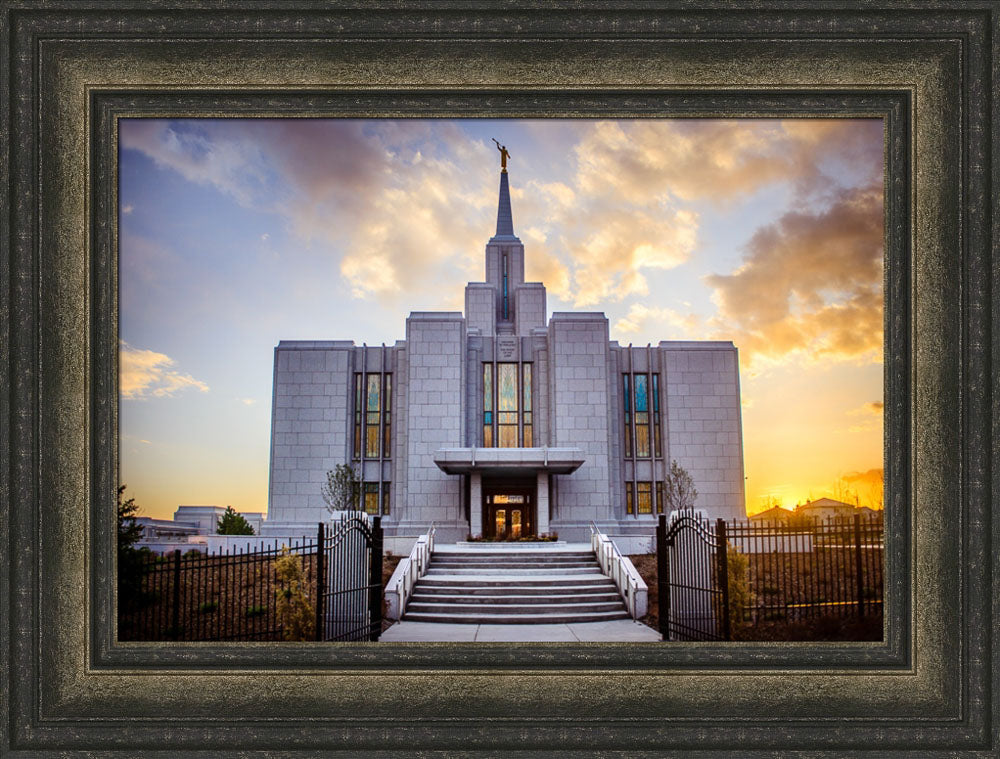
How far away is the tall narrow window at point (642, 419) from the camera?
996 inches

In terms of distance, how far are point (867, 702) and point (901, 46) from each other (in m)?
5.68

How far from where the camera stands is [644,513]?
25031 millimetres

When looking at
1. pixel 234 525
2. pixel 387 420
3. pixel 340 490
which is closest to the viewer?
pixel 234 525

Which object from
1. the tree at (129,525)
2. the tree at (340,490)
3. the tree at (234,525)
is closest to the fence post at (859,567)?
the tree at (129,525)

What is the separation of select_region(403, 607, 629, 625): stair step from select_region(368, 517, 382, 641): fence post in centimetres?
221

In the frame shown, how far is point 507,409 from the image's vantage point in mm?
25594

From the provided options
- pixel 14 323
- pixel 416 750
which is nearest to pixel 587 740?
pixel 416 750

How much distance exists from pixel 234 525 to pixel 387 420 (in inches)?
231

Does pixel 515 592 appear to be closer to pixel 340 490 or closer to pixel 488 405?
pixel 340 490

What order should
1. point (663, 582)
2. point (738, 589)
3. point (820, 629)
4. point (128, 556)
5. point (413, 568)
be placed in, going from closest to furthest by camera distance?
point (820, 629) → point (128, 556) → point (738, 589) → point (663, 582) → point (413, 568)

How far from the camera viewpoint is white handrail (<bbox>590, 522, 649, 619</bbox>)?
13.3 metres

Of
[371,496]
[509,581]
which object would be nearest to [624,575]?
[509,581]

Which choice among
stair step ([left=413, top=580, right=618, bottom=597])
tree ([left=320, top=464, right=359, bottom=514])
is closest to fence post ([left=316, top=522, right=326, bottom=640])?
stair step ([left=413, top=580, right=618, bottom=597])

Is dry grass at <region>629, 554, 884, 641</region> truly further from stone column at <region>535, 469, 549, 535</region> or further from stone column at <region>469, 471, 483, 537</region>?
stone column at <region>469, 471, 483, 537</region>
